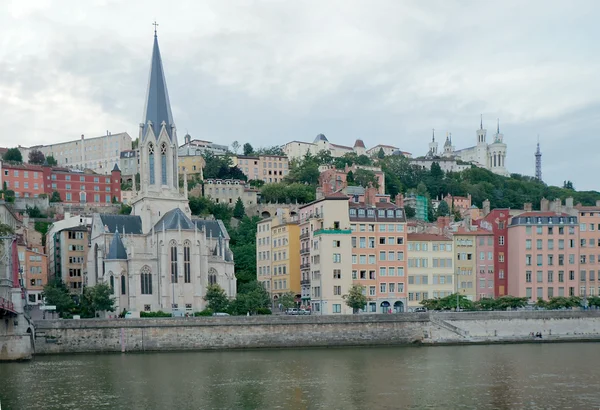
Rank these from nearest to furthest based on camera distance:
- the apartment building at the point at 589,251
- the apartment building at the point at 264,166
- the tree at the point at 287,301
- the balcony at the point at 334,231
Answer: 1. the balcony at the point at 334,231
2. the tree at the point at 287,301
3. the apartment building at the point at 589,251
4. the apartment building at the point at 264,166

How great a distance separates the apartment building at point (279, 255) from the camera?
99.1m

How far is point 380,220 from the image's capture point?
9119cm

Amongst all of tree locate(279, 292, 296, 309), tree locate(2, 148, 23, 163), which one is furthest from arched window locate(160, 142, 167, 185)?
tree locate(2, 148, 23, 163)

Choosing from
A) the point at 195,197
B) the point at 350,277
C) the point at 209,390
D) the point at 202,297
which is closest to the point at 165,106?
the point at 202,297

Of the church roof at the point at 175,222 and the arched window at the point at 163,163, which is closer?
the church roof at the point at 175,222

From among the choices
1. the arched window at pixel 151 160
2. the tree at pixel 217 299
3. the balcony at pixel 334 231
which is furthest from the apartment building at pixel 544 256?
the arched window at pixel 151 160

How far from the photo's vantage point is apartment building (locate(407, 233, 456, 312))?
305ft

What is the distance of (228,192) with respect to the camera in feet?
526

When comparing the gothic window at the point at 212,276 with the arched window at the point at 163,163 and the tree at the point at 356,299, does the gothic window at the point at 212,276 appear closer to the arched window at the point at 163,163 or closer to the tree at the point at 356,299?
the arched window at the point at 163,163

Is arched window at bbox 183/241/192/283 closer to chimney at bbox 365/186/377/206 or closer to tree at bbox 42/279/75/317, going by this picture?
tree at bbox 42/279/75/317

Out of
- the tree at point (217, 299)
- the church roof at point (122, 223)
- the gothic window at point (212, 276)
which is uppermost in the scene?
the church roof at point (122, 223)

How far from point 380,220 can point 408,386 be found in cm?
4286

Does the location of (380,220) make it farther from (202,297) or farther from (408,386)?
(408,386)

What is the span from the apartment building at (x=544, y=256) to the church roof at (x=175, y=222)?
123 ft
